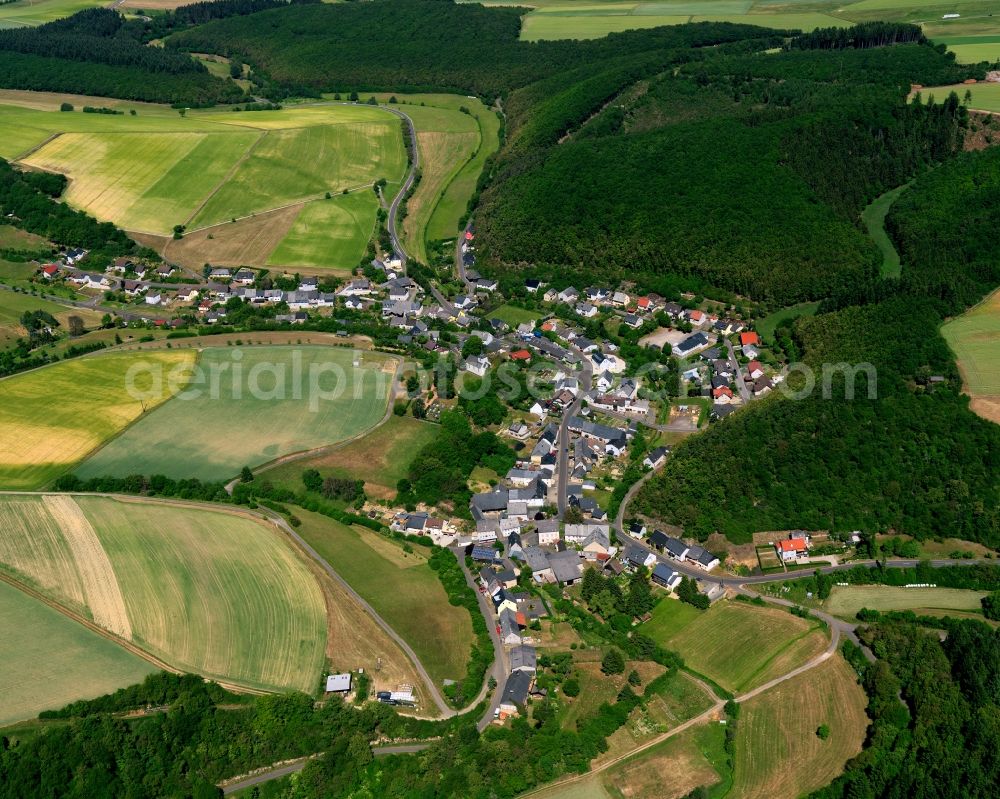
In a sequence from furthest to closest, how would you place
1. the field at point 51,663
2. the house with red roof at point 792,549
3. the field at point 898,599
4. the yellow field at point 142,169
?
the yellow field at point 142,169 < the house with red roof at point 792,549 < the field at point 898,599 < the field at point 51,663

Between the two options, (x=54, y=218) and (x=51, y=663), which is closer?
(x=51, y=663)

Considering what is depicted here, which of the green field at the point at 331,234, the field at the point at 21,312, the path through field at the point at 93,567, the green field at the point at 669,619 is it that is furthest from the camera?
the green field at the point at 331,234

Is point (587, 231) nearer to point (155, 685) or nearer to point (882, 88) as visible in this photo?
point (882, 88)

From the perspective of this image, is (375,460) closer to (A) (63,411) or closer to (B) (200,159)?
(A) (63,411)

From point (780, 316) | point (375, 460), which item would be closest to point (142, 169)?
point (375, 460)

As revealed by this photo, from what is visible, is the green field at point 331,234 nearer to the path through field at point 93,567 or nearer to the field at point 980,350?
the path through field at point 93,567

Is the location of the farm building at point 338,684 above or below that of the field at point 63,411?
below

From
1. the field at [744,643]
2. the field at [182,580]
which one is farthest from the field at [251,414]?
the field at [744,643]
